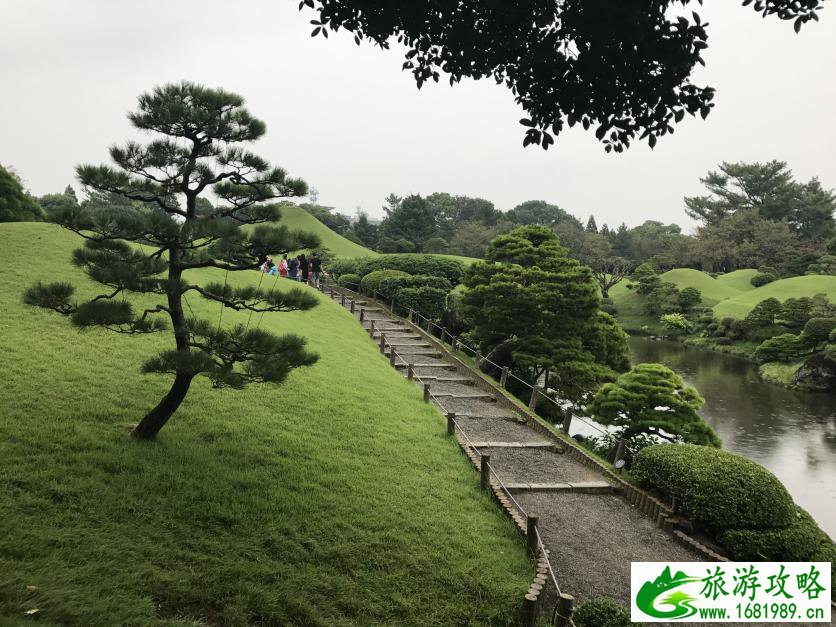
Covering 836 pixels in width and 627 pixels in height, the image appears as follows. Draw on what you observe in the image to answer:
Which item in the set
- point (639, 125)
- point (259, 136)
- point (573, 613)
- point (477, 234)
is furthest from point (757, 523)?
point (477, 234)

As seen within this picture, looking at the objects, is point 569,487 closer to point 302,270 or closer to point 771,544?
point 771,544

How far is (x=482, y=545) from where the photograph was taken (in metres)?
7.46

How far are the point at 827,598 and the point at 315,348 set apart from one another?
1222cm

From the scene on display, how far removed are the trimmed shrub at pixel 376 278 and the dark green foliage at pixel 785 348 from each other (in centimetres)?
2096

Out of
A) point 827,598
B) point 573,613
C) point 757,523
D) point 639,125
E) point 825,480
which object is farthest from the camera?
point 825,480

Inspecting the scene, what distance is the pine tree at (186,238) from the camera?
21.8ft

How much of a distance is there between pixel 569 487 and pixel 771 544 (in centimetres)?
324

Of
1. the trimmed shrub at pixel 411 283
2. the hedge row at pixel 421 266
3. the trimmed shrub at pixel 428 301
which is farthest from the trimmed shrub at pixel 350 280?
the trimmed shrub at pixel 428 301

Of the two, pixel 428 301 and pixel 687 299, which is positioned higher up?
pixel 428 301

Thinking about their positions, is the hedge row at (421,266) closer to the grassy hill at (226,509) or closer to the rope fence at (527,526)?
the rope fence at (527,526)

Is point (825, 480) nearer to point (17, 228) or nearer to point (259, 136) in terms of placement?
point (259, 136)

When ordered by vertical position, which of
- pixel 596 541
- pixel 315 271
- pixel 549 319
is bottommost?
pixel 596 541

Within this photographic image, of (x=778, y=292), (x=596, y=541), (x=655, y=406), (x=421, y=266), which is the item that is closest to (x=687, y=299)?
(x=778, y=292)

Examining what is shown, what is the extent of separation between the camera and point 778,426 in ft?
65.1
